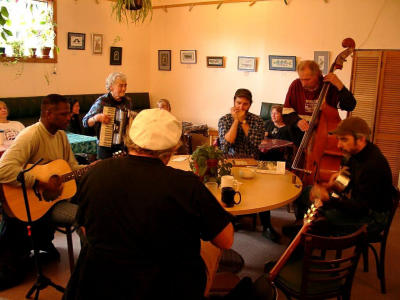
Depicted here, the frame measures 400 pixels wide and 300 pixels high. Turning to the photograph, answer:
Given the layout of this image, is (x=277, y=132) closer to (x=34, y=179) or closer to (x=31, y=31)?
(x=34, y=179)

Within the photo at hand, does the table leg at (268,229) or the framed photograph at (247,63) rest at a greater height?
the framed photograph at (247,63)

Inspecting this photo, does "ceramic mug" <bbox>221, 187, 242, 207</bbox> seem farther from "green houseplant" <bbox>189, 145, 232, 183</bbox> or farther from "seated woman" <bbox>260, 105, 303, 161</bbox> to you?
"seated woman" <bbox>260, 105, 303, 161</bbox>

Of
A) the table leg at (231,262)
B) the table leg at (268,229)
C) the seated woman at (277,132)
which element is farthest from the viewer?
the seated woman at (277,132)

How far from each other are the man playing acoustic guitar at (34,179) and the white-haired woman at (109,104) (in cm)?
92

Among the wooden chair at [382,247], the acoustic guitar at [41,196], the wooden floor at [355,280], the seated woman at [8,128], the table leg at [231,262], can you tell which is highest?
the seated woman at [8,128]

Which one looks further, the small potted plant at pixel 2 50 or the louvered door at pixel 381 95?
the small potted plant at pixel 2 50

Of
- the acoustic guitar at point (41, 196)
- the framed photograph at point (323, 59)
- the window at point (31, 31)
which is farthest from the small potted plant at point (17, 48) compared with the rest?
the framed photograph at point (323, 59)

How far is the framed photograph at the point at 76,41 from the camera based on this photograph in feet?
19.3

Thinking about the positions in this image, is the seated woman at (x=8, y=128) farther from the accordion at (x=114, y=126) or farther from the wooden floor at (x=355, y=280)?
the wooden floor at (x=355, y=280)

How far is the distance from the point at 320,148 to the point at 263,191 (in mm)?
722

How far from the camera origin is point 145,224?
1369 millimetres

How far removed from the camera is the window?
5.21 meters

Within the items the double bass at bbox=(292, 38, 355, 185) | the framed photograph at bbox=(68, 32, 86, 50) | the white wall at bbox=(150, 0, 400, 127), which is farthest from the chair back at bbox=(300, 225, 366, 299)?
the framed photograph at bbox=(68, 32, 86, 50)

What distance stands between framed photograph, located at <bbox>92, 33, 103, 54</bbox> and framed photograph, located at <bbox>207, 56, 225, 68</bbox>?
176 centimetres
